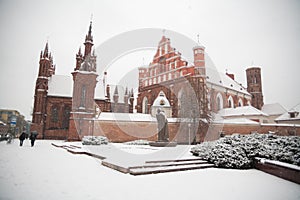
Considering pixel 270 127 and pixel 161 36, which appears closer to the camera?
pixel 270 127

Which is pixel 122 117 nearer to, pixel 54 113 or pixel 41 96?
pixel 54 113

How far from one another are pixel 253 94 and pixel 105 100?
126 feet

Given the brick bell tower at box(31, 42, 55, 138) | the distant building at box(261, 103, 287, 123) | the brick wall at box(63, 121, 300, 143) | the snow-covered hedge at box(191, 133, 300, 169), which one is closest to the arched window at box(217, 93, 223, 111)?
the brick wall at box(63, 121, 300, 143)

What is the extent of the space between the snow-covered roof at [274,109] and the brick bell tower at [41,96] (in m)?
47.9

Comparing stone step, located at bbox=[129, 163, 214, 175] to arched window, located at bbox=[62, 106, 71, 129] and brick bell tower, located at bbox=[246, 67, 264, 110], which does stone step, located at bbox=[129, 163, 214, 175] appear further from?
brick bell tower, located at bbox=[246, 67, 264, 110]

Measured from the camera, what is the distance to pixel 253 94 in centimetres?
4906

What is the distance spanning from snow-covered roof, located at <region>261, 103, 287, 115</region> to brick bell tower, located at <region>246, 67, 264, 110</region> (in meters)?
1.40

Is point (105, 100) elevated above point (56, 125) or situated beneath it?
elevated above

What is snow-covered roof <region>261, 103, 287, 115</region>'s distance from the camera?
4384 cm

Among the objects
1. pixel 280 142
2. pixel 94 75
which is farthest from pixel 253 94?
pixel 280 142

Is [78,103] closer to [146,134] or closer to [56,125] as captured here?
[56,125]

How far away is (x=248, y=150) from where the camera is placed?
8773 millimetres

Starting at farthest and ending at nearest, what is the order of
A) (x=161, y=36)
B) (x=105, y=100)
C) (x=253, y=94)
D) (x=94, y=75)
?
(x=253, y=94) → (x=161, y=36) → (x=105, y=100) → (x=94, y=75)

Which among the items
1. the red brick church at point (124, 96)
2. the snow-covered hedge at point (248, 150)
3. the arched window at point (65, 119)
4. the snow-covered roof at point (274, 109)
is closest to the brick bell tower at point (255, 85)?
the snow-covered roof at point (274, 109)
